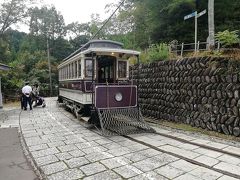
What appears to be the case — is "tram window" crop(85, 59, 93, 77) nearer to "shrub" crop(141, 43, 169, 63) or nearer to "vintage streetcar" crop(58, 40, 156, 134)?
"vintage streetcar" crop(58, 40, 156, 134)

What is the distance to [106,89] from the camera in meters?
8.94

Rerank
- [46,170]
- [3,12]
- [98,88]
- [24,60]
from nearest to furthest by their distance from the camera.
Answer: [46,170]
[98,88]
[3,12]
[24,60]

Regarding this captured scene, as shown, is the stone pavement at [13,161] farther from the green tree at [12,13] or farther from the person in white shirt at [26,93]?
the green tree at [12,13]

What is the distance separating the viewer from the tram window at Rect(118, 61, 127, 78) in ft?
35.2

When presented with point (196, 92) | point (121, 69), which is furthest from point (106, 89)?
point (196, 92)

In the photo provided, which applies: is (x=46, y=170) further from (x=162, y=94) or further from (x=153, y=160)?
(x=162, y=94)

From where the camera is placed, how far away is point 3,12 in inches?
960

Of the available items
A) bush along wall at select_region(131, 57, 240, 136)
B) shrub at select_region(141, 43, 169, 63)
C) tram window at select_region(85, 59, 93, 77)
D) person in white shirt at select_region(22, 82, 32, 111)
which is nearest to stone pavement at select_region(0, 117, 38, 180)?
tram window at select_region(85, 59, 93, 77)

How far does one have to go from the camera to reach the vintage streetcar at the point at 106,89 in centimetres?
875

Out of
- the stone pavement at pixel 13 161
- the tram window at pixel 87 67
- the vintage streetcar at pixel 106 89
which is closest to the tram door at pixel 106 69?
the vintage streetcar at pixel 106 89

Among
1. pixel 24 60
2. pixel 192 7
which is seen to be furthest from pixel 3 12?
pixel 192 7

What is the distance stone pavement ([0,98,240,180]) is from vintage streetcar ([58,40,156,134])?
0.95 meters

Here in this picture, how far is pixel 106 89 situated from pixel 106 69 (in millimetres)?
2167

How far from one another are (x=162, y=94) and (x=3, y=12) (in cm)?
2088
